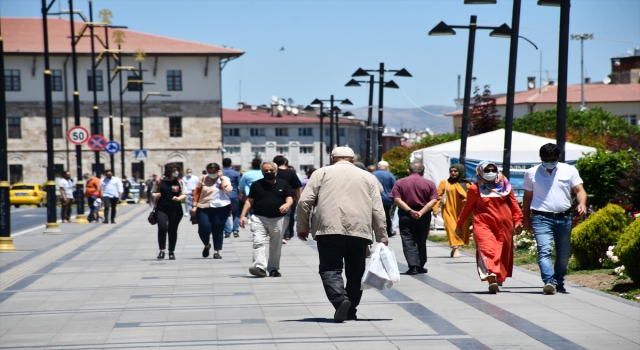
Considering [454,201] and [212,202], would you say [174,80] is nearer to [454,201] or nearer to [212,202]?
[212,202]

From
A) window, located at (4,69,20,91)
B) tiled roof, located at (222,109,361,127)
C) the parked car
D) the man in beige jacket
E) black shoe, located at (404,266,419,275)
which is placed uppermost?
window, located at (4,69,20,91)

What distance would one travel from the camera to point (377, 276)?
29.6 ft

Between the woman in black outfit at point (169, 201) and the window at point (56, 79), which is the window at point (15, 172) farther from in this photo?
the woman in black outfit at point (169, 201)

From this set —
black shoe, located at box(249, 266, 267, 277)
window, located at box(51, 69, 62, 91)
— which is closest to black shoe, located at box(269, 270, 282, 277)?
black shoe, located at box(249, 266, 267, 277)

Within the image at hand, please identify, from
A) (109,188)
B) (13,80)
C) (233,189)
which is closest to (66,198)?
(109,188)

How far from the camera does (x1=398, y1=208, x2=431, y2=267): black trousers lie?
1350cm

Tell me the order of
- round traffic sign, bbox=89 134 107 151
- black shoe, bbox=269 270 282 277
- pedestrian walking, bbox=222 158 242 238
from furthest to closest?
round traffic sign, bbox=89 134 107 151
pedestrian walking, bbox=222 158 242 238
black shoe, bbox=269 270 282 277

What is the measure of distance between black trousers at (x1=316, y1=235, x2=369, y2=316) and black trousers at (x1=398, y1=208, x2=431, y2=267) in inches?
176

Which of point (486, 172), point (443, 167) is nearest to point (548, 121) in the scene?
point (443, 167)

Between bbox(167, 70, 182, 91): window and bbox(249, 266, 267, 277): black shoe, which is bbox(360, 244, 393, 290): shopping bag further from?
bbox(167, 70, 182, 91): window

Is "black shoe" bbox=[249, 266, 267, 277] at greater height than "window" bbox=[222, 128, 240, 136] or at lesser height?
lesser

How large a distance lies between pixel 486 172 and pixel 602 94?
3396 inches

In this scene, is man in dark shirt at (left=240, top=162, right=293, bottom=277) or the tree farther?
the tree

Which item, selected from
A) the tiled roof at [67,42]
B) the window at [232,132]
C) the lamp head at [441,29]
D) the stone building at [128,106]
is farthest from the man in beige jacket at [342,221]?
the window at [232,132]
